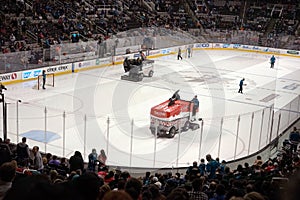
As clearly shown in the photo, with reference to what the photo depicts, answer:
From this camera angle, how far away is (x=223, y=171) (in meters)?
10.1

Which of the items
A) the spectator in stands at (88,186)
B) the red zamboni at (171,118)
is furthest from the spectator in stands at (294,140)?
the spectator in stands at (88,186)

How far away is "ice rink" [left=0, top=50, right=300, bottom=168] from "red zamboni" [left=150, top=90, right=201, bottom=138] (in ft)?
1.05

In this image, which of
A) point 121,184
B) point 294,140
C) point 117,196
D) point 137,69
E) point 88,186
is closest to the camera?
point 117,196

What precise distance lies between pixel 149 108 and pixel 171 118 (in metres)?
4.05

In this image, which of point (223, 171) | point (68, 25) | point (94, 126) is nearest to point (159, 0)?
point (68, 25)

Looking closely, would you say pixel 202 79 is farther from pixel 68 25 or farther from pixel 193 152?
pixel 193 152

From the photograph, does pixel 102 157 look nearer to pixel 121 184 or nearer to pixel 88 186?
pixel 121 184

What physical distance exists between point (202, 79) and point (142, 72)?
4091 millimetres

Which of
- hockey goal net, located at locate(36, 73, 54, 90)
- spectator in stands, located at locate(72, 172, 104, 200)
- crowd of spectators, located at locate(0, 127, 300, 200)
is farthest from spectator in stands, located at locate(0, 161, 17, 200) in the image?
hockey goal net, located at locate(36, 73, 54, 90)

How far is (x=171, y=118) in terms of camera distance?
565 inches

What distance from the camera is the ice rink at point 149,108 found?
43.1 ft

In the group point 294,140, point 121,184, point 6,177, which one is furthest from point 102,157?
point 6,177

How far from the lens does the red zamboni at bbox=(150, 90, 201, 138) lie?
1425cm

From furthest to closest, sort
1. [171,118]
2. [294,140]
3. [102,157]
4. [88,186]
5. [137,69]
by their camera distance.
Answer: [137,69]
[171,118]
[294,140]
[102,157]
[88,186]
